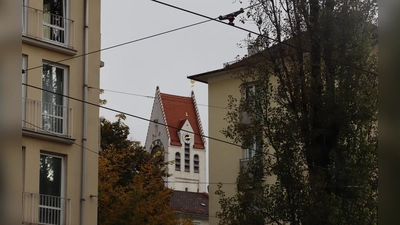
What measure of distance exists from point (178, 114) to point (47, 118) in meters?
101

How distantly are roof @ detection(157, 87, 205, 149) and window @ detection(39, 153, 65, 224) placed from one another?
315 ft

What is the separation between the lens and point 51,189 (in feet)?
76.8

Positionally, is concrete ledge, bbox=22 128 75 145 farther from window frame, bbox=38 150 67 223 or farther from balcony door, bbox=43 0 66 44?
balcony door, bbox=43 0 66 44

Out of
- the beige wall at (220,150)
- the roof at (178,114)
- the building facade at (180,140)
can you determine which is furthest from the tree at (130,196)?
the roof at (178,114)

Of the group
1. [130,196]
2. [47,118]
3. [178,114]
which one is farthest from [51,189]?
[178,114]

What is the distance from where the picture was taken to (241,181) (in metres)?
20.2

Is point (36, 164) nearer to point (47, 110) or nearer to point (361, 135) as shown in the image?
point (47, 110)

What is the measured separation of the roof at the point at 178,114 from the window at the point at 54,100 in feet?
312

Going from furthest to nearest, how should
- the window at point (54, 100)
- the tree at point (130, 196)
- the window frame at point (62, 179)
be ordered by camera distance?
the tree at point (130, 196)
the window at point (54, 100)
the window frame at point (62, 179)

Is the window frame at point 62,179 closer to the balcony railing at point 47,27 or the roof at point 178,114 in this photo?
the balcony railing at point 47,27

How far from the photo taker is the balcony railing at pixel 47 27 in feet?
76.9

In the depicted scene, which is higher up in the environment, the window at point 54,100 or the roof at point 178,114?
the roof at point 178,114

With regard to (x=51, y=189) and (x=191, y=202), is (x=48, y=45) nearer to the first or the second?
(x=51, y=189)

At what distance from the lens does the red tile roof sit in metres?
122
